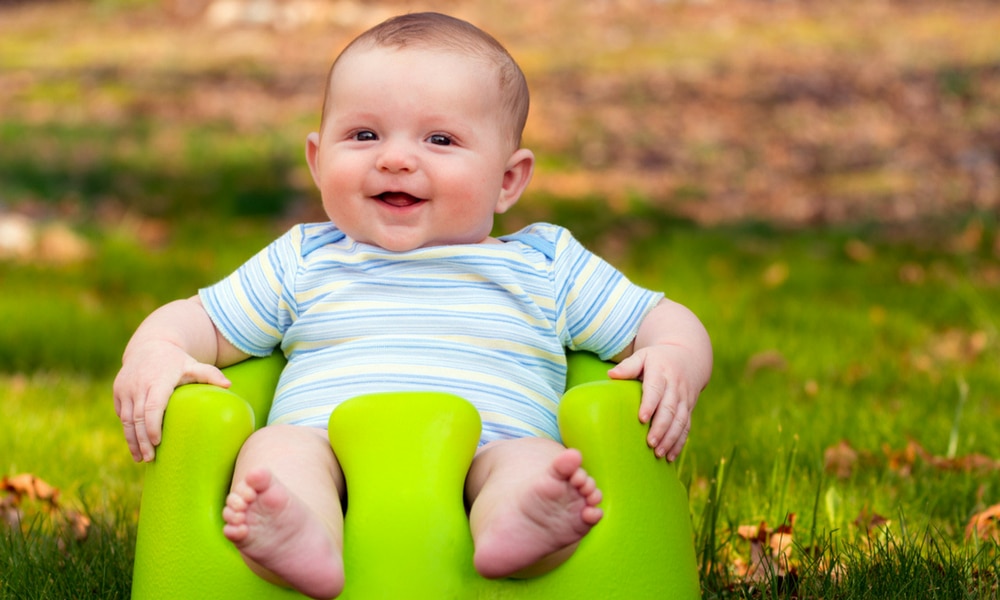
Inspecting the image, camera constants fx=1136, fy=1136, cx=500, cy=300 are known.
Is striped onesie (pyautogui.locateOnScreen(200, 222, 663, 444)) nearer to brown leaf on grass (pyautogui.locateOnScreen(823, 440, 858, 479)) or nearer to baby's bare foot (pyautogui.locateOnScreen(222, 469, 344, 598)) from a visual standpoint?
baby's bare foot (pyautogui.locateOnScreen(222, 469, 344, 598))

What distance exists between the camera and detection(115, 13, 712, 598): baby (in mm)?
1809

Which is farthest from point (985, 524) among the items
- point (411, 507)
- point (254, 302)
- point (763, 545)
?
point (254, 302)

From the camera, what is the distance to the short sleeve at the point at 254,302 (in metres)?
2.05

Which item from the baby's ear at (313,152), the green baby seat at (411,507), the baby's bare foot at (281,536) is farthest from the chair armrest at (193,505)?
the baby's ear at (313,152)

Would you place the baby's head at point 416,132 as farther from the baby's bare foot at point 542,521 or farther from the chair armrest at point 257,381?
the baby's bare foot at point 542,521

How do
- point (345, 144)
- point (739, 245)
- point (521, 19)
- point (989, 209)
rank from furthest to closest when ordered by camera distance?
1. point (521, 19)
2. point (989, 209)
3. point (739, 245)
4. point (345, 144)

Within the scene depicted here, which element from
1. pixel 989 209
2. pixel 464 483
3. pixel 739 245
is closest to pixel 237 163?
pixel 739 245

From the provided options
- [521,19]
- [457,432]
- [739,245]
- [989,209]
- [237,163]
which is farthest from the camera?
[521,19]

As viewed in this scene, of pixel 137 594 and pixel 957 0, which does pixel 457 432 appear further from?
pixel 957 0

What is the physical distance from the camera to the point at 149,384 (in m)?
1.76

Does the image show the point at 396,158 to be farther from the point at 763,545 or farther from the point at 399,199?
the point at 763,545

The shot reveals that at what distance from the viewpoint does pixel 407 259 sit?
2000 millimetres

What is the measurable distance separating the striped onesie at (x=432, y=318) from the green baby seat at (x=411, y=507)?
192 millimetres

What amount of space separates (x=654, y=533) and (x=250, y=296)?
0.85m
